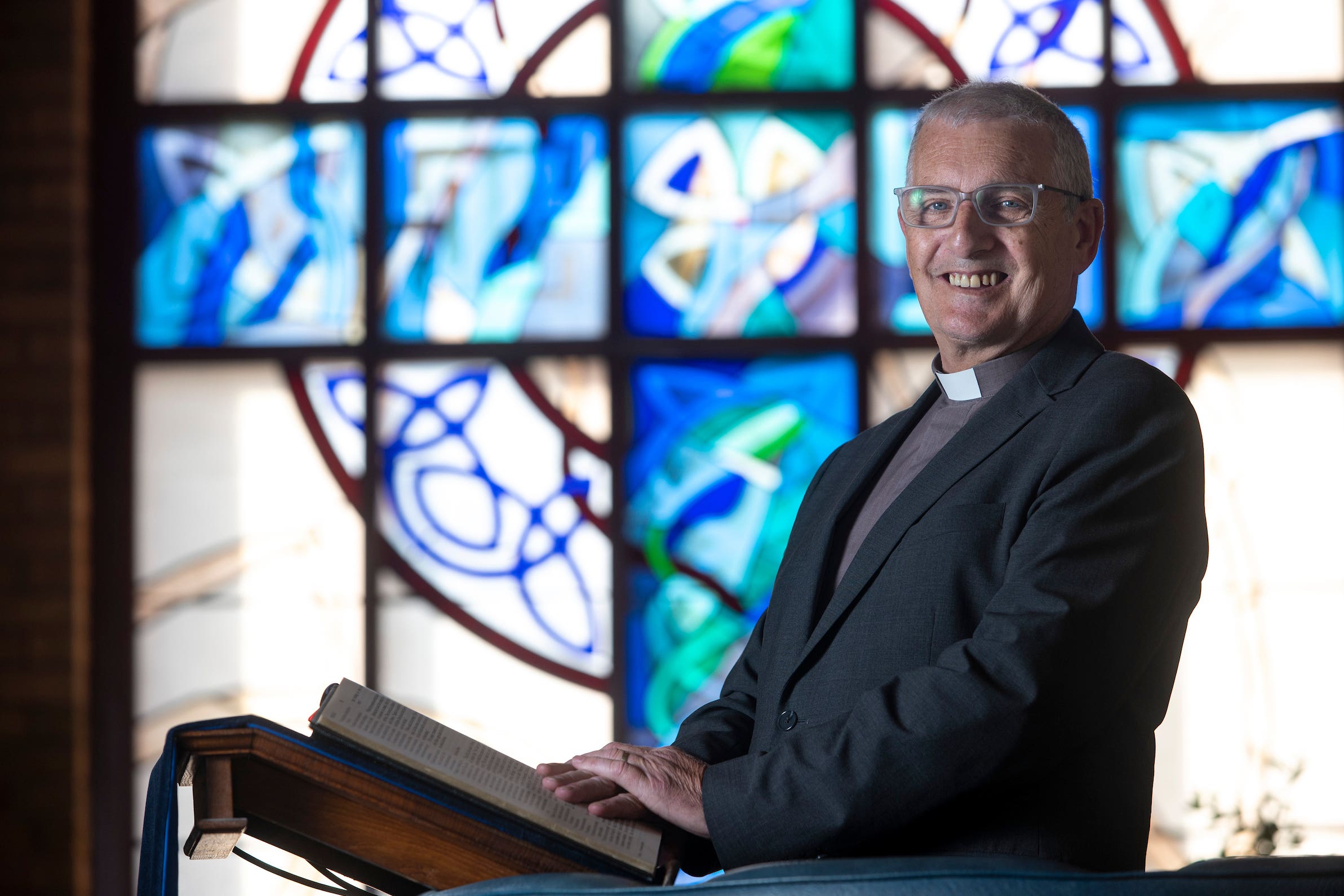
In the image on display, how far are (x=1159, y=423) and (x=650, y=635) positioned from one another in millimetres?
2363

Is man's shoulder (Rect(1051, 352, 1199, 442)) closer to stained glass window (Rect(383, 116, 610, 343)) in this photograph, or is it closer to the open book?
the open book

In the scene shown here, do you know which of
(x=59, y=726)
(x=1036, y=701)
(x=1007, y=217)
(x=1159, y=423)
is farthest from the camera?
(x=59, y=726)

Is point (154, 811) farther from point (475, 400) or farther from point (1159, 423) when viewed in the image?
point (475, 400)

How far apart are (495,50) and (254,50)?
678 mm

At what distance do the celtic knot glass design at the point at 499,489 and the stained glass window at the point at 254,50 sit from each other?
81 cm

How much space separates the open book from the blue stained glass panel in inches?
100

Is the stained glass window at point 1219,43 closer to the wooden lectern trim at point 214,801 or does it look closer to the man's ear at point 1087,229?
the man's ear at point 1087,229

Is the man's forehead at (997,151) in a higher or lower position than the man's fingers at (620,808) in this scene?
higher

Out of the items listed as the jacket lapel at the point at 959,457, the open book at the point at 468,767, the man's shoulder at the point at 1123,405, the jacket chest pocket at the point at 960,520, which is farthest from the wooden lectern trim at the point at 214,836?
the man's shoulder at the point at 1123,405

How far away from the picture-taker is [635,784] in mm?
1363

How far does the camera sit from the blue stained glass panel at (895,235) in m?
3.66

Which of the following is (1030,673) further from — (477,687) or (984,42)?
(984,42)

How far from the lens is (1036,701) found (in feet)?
3.97

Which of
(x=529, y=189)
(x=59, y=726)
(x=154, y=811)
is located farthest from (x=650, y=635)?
(x=154, y=811)
